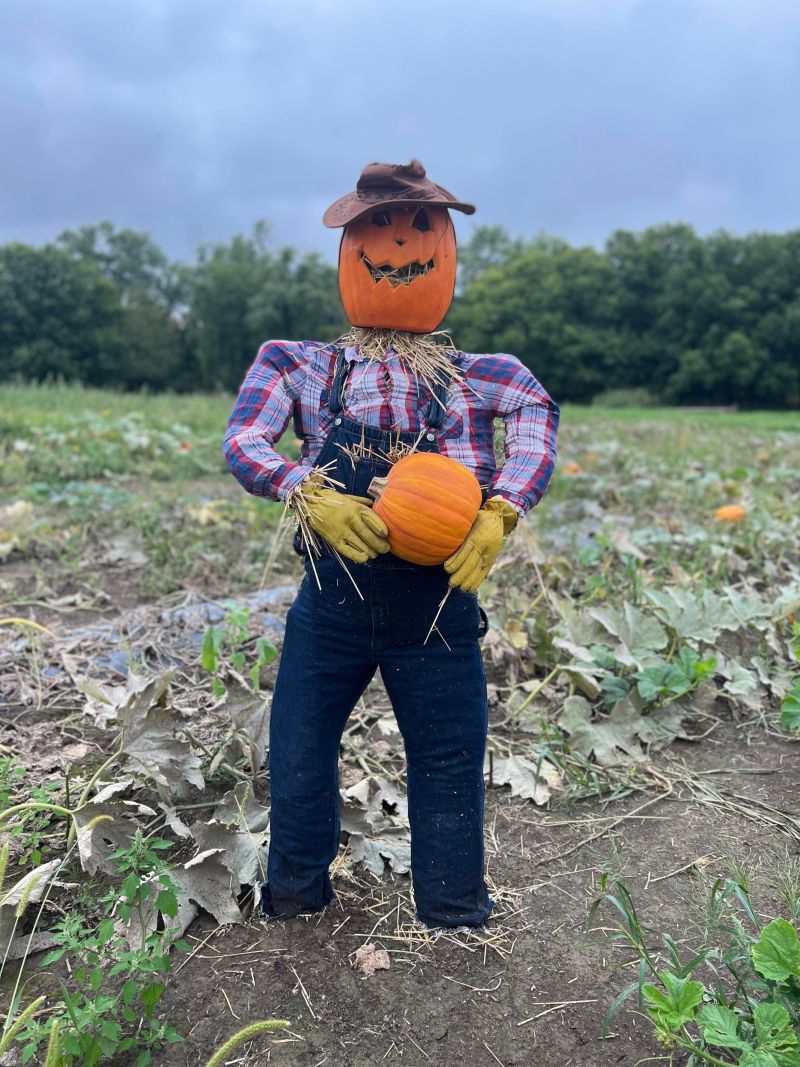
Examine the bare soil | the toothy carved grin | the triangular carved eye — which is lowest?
the bare soil

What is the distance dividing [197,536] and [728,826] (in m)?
4.10

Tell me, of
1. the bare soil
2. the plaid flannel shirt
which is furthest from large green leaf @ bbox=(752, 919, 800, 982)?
the plaid flannel shirt

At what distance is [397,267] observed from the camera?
2254 mm

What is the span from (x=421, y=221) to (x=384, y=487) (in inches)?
29.4

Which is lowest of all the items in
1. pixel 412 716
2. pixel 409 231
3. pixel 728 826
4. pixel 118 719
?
pixel 728 826

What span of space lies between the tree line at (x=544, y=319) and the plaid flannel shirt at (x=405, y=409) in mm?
38938

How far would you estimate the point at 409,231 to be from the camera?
226 centimetres

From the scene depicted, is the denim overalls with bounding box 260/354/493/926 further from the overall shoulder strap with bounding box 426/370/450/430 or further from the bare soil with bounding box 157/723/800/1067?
→ the bare soil with bounding box 157/723/800/1067

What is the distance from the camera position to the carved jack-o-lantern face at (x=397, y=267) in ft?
7.39

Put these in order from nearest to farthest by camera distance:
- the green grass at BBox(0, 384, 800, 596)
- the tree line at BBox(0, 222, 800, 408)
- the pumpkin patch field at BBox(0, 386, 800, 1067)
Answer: the pumpkin patch field at BBox(0, 386, 800, 1067), the green grass at BBox(0, 384, 800, 596), the tree line at BBox(0, 222, 800, 408)

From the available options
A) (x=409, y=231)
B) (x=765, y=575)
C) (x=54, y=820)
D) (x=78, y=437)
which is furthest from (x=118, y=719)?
(x=78, y=437)

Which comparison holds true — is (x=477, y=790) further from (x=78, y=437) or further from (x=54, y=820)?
(x=78, y=437)

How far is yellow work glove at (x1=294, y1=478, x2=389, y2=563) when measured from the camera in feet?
6.46

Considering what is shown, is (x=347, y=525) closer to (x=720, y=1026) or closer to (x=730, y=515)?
(x=720, y=1026)
